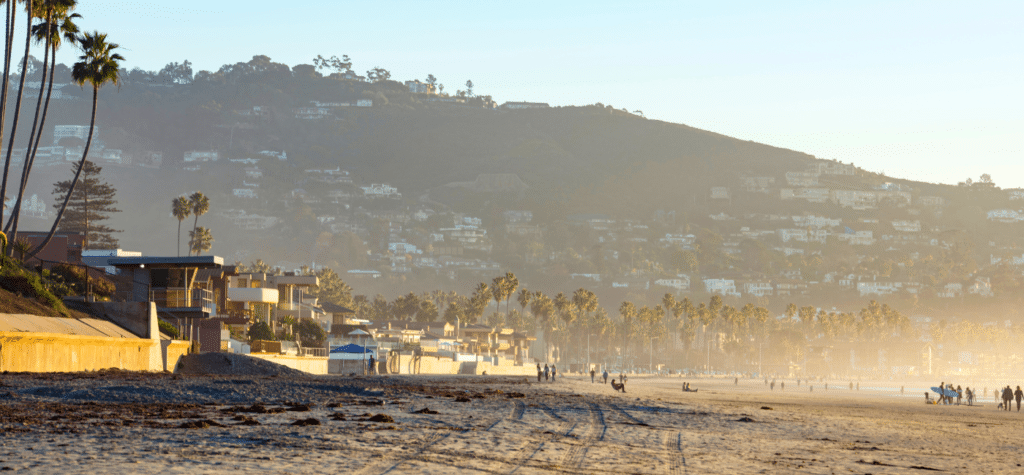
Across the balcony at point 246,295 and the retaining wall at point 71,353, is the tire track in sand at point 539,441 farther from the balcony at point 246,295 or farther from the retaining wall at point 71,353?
the balcony at point 246,295

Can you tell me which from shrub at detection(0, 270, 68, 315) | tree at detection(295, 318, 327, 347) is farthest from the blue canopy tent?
shrub at detection(0, 270, 68, 315)

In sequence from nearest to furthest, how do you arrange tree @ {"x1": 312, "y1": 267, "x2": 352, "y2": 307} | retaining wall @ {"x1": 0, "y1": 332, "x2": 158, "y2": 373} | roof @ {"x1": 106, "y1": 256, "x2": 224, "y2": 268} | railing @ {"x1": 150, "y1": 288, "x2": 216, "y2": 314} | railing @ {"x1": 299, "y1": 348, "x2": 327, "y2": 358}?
retaining wall @ {"x1": 0, "y1": 332, "x2": 158, "y2": 373} < railing @ {"x1": 150, "y1": 288, "x2": 216, "y2": 314} < roof @ {"x1": 106, "y1": 256, "x2": 224, "y2": 268} < railing @ {"x1": 299, "y1": 348, "x2": 327, "y2": 358} < tree @ {"x1": 312, "y1": 267, "x2": 352, "y2": 307}

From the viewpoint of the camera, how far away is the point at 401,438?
18.1 metres

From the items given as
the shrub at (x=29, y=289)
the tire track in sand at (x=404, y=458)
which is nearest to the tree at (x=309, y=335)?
the shrub at (x=29, y=289)

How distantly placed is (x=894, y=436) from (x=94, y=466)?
69.0ft

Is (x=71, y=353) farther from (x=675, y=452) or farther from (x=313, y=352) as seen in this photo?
(x=313, y=352)

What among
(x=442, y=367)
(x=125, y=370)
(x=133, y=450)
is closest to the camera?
(x=133, y=450)

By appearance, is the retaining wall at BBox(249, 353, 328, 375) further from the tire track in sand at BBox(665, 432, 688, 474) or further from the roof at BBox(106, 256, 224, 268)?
the tire track in sand at BBox(665, 432, 688, 474)

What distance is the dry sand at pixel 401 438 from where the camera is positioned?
1417 centimetres

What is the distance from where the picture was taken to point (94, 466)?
41.0ft

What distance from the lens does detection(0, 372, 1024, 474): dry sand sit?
14172 mm

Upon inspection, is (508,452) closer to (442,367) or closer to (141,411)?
(141,411)

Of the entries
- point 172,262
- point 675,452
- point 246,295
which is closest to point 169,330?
point 172,262

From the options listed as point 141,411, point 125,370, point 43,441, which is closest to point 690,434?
point 141,411
